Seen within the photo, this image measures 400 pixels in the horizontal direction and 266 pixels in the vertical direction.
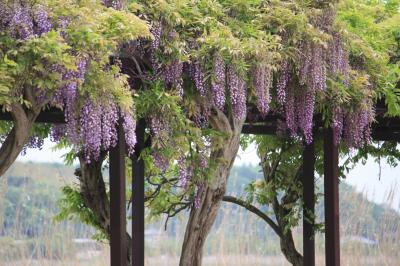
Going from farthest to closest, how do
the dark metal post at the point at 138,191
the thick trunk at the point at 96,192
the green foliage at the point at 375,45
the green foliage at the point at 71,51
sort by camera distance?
1. the thick trunk at the point at 96,192
2. the green foliage at the point at 375,45
3. the dark metal post at the point at 138,191
4. the green foliage at the point at 71,51

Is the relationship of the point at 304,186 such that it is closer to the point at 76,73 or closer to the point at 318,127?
the point at 318,127

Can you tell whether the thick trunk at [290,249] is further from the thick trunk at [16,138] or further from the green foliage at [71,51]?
the thick trunk at [16,138]

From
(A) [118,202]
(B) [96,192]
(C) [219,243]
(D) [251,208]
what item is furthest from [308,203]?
(C) [219,243]

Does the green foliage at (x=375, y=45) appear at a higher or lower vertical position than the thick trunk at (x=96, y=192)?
higher

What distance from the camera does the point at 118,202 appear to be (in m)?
6.32

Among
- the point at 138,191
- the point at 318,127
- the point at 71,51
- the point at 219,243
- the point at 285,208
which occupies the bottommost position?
the point at 219,243

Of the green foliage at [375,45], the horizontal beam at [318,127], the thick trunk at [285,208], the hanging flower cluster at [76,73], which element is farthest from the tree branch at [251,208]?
the hanging flower cluster at [76,73]

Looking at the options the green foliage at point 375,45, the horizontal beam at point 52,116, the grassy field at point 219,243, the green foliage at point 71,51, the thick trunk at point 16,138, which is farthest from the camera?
the grassy field at point 219,243

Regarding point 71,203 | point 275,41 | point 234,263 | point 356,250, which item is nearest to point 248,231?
point 234,263

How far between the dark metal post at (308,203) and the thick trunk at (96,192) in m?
1.62

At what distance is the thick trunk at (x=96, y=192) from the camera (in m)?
8.20

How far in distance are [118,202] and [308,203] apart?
2.89 metres

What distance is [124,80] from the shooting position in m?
5.46

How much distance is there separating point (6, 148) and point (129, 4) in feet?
4.07
